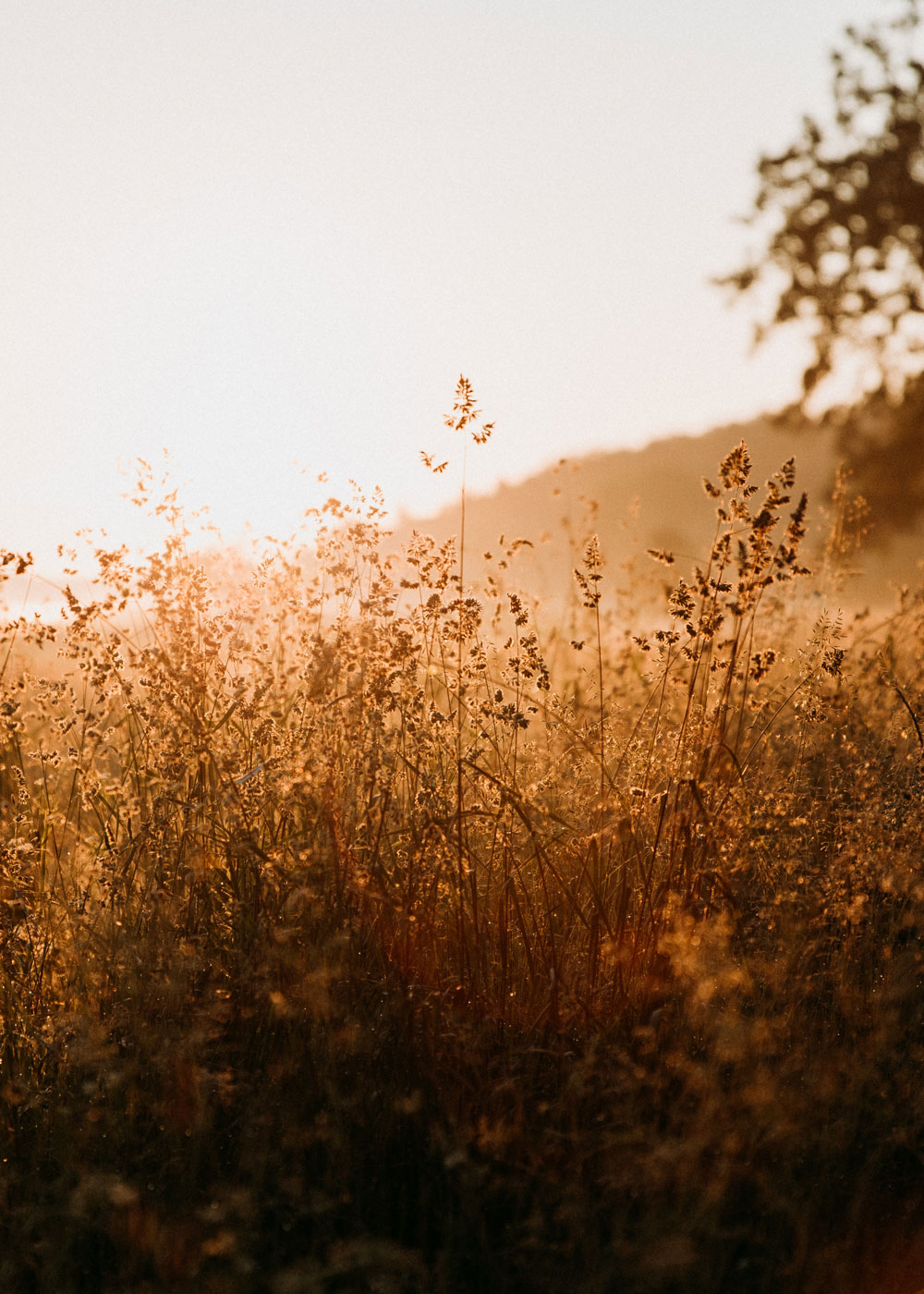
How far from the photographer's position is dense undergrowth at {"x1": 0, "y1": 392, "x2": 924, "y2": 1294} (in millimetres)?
2062

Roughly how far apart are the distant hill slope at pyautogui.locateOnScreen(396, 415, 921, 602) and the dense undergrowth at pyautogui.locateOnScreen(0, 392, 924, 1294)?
586 mm

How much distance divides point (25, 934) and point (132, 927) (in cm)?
27

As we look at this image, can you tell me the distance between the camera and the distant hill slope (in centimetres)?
524

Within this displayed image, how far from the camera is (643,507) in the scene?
21.7ft

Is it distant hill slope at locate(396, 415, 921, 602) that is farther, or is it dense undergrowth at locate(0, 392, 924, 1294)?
distant hill slope at locate(396, 415, 921, 602)

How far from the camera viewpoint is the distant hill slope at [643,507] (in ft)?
17.2

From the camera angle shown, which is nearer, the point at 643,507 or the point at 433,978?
the point at 433,978

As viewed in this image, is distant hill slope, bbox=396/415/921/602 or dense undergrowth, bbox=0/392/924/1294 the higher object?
distant hill slope, bbox=396/415/921/602

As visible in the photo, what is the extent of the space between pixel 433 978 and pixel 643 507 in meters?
4.43

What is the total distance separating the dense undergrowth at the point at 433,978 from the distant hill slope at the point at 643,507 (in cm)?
59

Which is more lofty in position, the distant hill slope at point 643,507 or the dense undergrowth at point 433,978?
the distant hill slope at point 643,507

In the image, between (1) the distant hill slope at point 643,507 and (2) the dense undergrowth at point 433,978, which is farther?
(1) the distant hill slope at point 643,507

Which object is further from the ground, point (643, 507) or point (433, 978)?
point (643, 507)

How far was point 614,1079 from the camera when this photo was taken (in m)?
2.38
